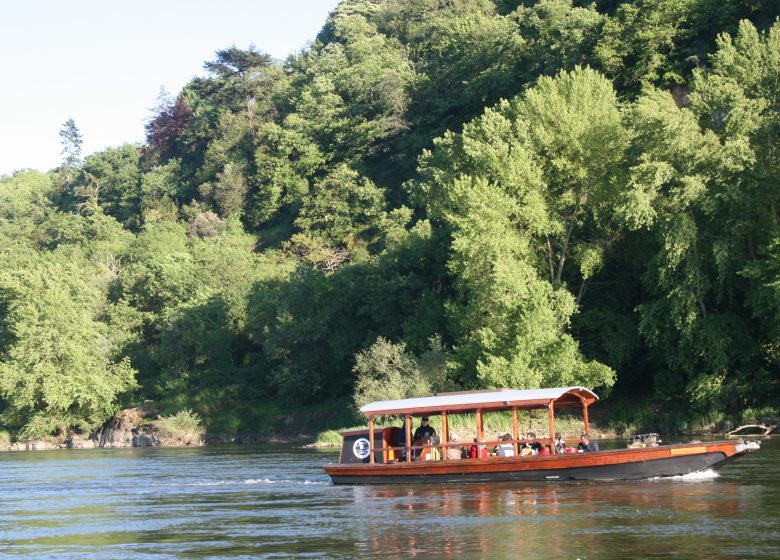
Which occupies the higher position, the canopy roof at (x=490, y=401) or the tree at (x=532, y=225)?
the tree at (x=532, y=225)

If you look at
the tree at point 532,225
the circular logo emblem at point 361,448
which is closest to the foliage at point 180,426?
the tree at point 532,225

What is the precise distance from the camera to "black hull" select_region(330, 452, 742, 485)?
3145cm

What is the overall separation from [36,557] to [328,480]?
1649 centimetres

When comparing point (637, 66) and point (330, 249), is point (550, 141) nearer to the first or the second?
point (637, 66)

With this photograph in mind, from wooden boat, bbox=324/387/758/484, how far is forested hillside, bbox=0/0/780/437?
1654cm

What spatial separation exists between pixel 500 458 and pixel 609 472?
11.4 ft

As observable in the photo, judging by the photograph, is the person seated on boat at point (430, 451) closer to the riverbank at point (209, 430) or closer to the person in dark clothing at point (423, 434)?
the person in dark clothing at point (423, 434)

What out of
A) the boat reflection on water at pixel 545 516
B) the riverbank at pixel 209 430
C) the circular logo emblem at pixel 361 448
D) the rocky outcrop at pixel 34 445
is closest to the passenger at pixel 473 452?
the boat reflection on water at pixel 545 516

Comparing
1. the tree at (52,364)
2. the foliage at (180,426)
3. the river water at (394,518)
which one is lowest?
the river water at (394,518)

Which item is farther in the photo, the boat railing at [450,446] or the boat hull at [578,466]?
the boat railing at [450,446]

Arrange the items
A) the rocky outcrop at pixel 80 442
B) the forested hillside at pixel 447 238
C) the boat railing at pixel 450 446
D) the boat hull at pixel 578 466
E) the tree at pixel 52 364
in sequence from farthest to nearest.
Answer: the rocky outcrop at pixel 80 442
the tree at pixel 52 364
the forested hillside at pixel 447 238
the boat railing at pixel 450 446
the boat hull at pixel 578 466

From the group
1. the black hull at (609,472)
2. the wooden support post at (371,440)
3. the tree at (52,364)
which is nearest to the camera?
the black hull at (609,472)

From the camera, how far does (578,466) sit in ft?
106

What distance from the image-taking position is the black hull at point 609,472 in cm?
3145
